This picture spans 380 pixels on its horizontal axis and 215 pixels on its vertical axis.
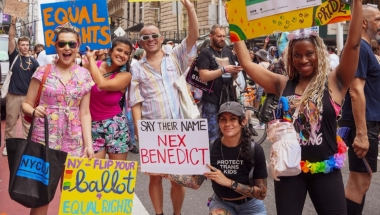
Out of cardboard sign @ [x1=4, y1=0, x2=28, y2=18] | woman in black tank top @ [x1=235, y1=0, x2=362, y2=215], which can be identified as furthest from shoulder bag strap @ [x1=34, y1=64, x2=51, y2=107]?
cardboard sign @ [x1=4, y1=0, x2=28, y2=18]

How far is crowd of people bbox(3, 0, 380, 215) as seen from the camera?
11.2ft

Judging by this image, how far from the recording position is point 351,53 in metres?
3.38

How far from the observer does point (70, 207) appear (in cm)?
409

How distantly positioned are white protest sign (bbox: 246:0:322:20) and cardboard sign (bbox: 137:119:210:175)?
887mm

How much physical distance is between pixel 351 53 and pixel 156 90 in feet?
6.62

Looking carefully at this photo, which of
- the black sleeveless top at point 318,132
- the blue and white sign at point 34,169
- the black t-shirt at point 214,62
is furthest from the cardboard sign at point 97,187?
the black t-shirt at point 214,62

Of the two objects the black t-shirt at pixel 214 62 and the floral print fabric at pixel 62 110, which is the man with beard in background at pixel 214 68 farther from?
the floral print fabric at pixel 62 110

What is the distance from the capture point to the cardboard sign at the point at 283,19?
11.4 feet

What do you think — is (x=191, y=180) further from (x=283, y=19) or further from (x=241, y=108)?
(x=283, y=19)

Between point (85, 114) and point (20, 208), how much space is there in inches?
77.7

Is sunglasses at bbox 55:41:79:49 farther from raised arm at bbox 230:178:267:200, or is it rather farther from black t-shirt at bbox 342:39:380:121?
black t-shirt at bbox 342:39:380:121

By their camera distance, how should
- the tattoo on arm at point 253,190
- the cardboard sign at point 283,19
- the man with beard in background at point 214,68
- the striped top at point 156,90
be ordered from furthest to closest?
the man with beard in background at point 214,68 < the striped top at point 156,90 < the tattoo on arm at point 253,190 < the cardboard sign at point 283,19

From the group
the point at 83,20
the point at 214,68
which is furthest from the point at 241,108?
the point at 214,68

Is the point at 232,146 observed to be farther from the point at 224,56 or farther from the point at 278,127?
the point at 224,56
